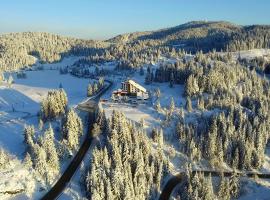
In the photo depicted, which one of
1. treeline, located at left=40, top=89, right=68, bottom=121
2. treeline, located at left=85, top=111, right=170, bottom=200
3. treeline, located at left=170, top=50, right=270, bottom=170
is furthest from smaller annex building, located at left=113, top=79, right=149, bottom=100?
treeline, located at left=85, top=111, right=170, bottom=200

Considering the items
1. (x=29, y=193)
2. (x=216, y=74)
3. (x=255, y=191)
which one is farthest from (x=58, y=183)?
(x=216, y=74)

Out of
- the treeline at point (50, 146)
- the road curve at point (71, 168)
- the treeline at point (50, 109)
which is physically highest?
the treeline at point (50, 109)

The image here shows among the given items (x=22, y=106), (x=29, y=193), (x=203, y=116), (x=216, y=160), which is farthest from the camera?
(x=22, y=106)

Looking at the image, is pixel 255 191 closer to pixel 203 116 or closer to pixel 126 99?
pixel 203 116

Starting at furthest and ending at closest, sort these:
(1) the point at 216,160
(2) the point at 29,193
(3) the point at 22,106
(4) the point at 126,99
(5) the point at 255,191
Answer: (3) the point at 22,106
(4) the point at 126,99
(1) the point at 216,160
(5) the point at 255,191
(2) the point at 29,193

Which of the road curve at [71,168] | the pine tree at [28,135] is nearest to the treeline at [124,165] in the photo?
the road curve at [71,168]

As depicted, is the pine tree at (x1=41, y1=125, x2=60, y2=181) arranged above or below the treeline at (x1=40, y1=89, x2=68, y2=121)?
below

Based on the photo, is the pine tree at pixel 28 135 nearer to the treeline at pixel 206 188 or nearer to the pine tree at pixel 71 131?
the pine tree at pixel 71 131

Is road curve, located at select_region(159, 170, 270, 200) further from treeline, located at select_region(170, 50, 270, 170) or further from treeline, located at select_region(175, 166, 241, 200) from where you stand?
treeline, located at select_region(170, 50, 270, 170)
